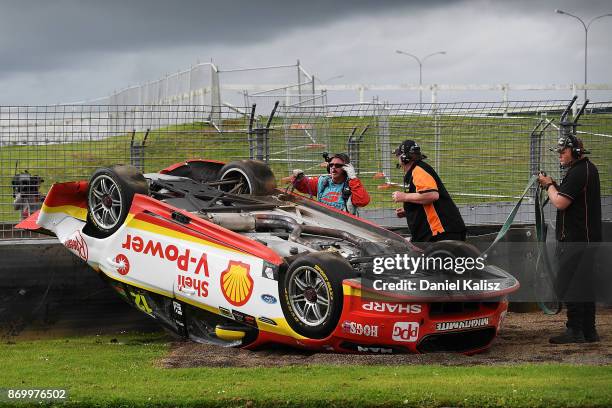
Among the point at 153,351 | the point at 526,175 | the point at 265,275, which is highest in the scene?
the point at 526,175

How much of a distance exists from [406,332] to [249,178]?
3235 millimetres

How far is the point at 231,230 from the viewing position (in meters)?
9.59

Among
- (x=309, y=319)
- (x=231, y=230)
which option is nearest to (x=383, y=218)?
(x=231, y=230)

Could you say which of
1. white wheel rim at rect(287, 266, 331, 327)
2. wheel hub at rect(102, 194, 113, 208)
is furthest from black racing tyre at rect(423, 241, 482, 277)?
wheel hub at rect(102, 194, 113, 208)

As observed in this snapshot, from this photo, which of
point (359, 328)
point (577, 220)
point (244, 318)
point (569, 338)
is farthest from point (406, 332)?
point (577, 220)

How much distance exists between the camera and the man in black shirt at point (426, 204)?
9.52 m

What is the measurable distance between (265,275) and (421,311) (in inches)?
55.6

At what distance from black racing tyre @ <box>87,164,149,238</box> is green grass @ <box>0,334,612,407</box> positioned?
163 centimetres

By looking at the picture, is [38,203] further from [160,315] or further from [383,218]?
→ [383,218]

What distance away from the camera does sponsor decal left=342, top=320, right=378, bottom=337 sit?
325 inches

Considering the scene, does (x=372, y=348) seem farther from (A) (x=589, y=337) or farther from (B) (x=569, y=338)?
(A) (x=589, y=337)

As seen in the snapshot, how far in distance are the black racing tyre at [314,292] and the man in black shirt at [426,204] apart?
151 cm

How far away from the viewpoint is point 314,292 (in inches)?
329

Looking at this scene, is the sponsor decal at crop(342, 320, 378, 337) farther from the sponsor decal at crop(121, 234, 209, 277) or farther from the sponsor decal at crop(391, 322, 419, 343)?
the sponsor decal at crop(121, 234, 209, 277)
